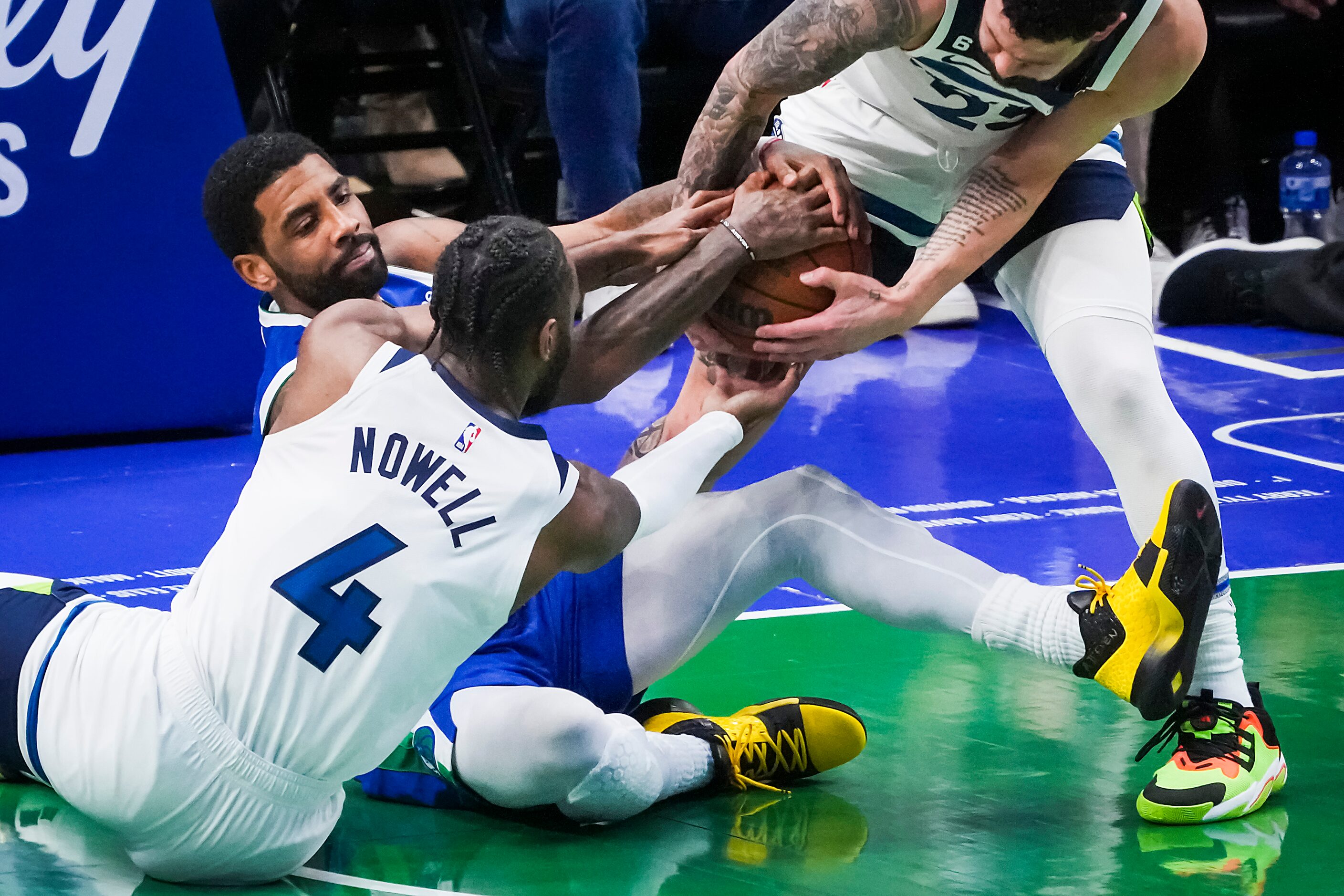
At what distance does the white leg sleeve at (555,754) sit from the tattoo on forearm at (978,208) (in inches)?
47.1

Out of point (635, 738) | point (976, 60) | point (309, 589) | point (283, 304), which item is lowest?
point (635, 738)

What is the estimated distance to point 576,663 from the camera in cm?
338

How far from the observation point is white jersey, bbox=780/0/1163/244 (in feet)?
10.8

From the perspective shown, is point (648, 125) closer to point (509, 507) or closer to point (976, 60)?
point (976, 60)

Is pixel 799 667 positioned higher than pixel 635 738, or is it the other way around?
pixel 635 738

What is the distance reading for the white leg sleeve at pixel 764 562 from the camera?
10.8ft

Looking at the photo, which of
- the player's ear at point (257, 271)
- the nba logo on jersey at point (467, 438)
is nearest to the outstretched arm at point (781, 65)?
the player's ear at point (257, 271)

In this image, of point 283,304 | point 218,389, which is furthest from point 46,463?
point 283,304

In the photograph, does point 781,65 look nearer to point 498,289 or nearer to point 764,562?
point 498,289

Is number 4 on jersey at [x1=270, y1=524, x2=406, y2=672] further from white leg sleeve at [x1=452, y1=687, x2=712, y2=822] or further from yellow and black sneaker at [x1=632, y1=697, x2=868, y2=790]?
yellow and black sneaker at [x1=632, y1=697, x2=868, y2=790]

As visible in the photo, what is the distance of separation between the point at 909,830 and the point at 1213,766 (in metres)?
0.60

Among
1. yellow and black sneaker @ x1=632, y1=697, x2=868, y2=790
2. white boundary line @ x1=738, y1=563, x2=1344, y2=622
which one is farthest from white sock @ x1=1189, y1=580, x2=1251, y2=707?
white boundary line @ x1=738, y1=563, x2=1344, y2=622

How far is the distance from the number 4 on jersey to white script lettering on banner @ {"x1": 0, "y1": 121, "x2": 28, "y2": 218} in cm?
394

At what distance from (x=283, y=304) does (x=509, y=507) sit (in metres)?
1.10
